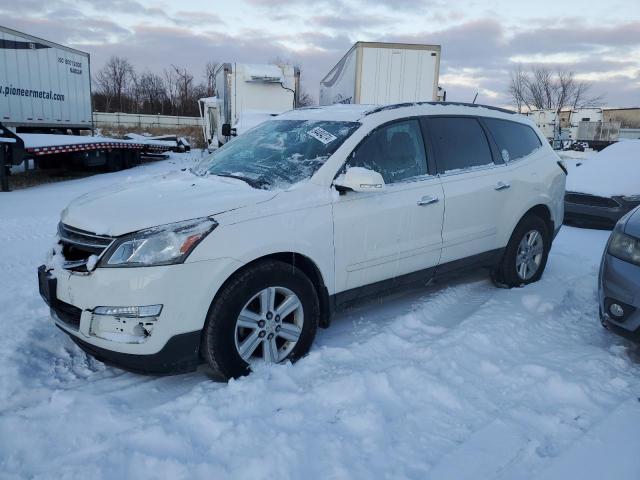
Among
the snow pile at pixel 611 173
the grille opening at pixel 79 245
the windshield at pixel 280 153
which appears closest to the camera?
the grille opening at pixel 79 245

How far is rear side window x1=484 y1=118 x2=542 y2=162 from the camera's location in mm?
4871

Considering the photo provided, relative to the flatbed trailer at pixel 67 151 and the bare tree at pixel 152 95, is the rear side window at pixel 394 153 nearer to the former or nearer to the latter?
the flatbed trailer at pixel 67 151

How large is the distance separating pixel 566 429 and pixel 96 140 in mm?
15149

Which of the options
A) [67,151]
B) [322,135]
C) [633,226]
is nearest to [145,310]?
[322,135]

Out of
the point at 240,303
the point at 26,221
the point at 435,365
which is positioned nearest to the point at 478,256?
the point at 435,365

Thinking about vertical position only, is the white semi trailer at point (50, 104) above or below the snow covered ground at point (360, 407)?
above

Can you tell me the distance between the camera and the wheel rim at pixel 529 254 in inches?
199

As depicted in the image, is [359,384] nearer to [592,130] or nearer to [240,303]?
[240,303]

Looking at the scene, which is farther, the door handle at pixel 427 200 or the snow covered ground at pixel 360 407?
the door handle at pixel 427 200

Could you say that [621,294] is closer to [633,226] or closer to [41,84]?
[633,226]

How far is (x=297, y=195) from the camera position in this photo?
3.35m

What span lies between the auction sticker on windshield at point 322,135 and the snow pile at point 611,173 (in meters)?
6.06

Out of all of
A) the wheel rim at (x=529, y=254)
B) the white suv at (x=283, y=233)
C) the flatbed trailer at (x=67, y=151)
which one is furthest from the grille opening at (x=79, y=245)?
the flatbed trailer at (x=67, y=151)

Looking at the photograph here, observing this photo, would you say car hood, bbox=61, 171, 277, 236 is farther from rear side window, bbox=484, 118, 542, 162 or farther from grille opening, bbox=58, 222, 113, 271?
rear side window, bbox=484, 118, 542, 162
